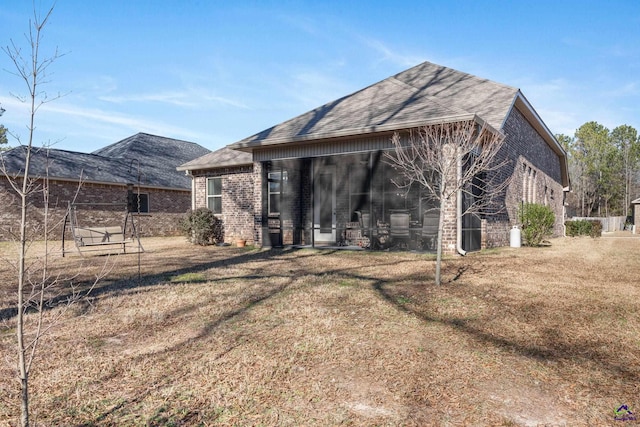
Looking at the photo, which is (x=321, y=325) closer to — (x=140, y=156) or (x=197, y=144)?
(x=140, y=156)

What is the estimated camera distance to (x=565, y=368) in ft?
10.0

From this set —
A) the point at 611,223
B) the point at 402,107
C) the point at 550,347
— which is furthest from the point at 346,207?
the point at 611,223

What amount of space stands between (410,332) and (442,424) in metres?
1.67

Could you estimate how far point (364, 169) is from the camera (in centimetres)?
1382

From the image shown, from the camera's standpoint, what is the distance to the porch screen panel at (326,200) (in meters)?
14.2

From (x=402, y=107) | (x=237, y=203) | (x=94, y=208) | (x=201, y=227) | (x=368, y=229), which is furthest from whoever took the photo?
(x=94, y=208)

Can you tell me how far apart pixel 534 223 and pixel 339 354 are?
38.7ft

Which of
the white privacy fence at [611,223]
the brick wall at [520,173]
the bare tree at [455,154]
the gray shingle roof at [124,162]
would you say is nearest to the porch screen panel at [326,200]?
the bare tree at [455,154]

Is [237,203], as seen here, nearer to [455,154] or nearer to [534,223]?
[455,154]

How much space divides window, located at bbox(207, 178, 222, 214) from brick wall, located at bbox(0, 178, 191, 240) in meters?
2.75

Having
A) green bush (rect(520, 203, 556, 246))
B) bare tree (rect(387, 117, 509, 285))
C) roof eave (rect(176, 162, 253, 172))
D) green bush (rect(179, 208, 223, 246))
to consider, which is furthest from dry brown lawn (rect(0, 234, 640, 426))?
roof eave (rect(176, 162, 253, 172))

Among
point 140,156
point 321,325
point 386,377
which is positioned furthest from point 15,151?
point 386,377

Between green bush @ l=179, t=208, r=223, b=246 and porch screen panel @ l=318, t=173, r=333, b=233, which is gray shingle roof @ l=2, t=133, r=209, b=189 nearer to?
green bush @ l=179, t=208, r=223, b=246

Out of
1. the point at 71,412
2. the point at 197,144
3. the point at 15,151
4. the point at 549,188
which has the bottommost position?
the point at 71,412
